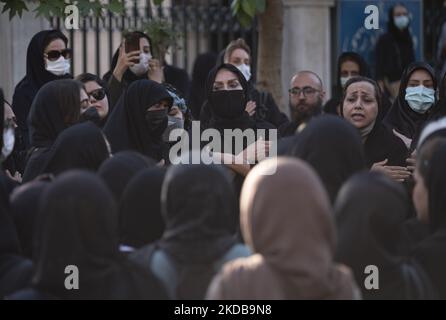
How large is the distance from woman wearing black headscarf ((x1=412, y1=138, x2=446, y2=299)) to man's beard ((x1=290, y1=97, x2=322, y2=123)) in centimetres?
260

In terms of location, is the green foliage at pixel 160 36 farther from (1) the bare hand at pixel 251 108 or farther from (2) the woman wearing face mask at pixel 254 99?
(1) the bare hand at pixel 251 108

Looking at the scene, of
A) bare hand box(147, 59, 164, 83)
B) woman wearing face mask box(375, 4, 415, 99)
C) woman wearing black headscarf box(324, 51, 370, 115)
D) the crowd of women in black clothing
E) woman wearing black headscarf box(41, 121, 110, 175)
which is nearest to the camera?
the crowd of women in black clothing

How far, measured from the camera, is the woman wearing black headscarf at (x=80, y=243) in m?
4.98

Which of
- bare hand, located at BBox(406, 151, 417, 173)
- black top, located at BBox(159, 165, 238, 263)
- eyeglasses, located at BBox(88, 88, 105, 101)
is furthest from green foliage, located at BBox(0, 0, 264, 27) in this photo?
black top, located at BBox(159, 165, 238, 263)

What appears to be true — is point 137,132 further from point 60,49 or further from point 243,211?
point 243,211

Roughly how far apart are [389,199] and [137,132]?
11.3ft

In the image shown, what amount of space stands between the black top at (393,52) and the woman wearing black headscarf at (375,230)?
8.63 meters

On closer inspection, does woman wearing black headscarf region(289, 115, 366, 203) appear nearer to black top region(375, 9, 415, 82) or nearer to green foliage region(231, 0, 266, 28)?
green foliage region(231, 0, 266, 28)

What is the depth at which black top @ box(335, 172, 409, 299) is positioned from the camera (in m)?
5.04

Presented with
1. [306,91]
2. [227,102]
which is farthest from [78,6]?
[306,91]

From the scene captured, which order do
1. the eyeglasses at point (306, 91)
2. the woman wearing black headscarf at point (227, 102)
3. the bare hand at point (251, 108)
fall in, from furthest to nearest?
the bare hand at point (251, 108) → the woman wearing black headscarf at point (227, 102) → the eyeglasses at point (306, 91)

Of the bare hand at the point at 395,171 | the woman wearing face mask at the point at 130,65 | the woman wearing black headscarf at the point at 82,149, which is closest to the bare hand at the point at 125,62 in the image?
the woman wearing face mask at the point at 130,65

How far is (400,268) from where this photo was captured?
5250mm

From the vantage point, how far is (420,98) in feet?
30.5
